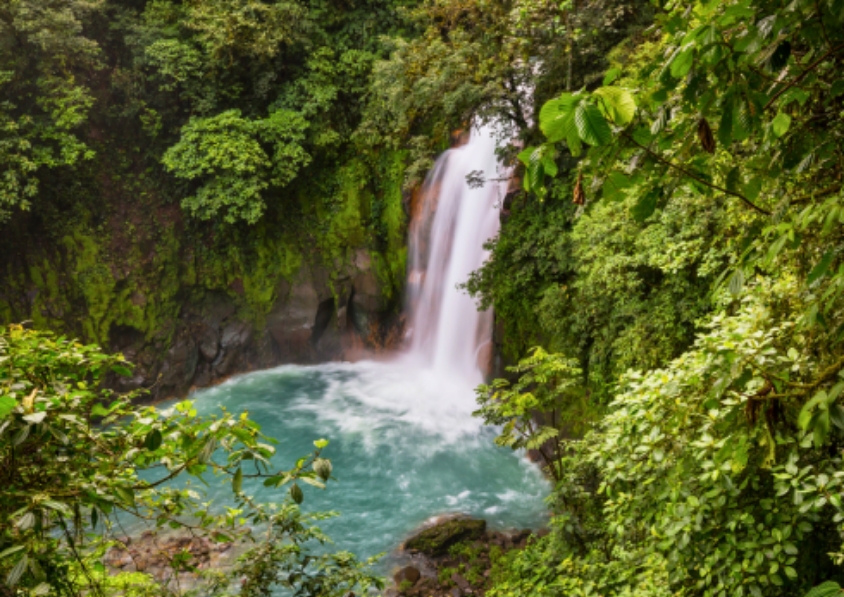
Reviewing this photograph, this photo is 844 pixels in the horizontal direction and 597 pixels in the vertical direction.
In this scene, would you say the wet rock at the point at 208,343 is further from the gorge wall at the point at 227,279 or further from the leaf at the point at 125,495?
the leaf at the point at 125,495

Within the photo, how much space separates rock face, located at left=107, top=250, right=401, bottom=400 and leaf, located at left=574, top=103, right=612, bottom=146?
11.0m

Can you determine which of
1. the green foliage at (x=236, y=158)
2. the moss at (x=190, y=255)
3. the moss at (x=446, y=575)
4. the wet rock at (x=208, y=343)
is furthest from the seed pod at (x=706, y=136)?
the wet rock at (x=208, y=343)

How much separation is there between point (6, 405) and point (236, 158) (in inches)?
388

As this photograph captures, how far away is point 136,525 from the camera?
7.40 meters

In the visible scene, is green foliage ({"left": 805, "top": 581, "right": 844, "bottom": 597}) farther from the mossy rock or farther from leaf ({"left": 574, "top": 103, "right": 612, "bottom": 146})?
the mossy rock

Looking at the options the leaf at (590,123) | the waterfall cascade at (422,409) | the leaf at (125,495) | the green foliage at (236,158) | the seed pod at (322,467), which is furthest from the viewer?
the green foliage at (236,158)

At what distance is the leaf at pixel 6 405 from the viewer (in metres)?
1.53

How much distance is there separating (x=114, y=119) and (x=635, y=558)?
1306cm

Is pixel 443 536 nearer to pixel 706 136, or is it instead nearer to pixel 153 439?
pixel 153 439

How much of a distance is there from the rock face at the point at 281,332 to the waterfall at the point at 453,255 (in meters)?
1.18

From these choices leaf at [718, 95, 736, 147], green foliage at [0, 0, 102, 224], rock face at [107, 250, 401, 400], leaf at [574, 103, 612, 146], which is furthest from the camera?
rock face at [107, 250, 401, 400]


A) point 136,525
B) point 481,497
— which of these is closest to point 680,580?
point 481,497

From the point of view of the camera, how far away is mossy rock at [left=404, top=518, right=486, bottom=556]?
249 inches

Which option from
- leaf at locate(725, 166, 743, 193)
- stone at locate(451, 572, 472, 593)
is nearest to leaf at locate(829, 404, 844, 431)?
leaf at locate(725, 166, 743, 193)
